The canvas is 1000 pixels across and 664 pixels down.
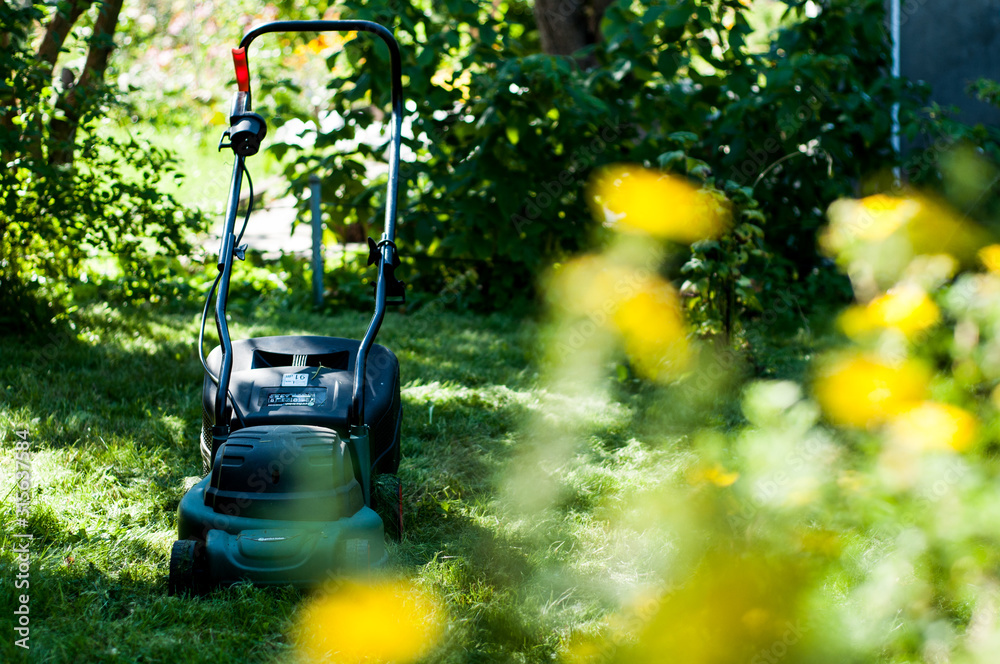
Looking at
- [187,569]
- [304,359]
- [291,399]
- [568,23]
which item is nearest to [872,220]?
[291,399]

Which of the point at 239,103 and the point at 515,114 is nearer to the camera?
the point at 239,103

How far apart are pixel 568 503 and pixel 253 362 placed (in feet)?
4.01

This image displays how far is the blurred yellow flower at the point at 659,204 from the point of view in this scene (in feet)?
13.3

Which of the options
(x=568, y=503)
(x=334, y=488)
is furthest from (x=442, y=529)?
(x=334, y=488)

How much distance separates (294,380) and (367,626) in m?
0.75

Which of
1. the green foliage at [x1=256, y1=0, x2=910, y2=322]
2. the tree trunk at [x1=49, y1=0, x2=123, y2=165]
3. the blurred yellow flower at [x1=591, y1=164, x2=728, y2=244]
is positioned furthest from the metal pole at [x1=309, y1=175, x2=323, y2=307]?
the blurred yellow flower at [x1=591, y1=164, x2=728, y2=244]

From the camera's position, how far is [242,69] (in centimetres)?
271

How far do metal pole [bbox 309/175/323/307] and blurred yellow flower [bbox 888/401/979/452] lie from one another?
505 cm

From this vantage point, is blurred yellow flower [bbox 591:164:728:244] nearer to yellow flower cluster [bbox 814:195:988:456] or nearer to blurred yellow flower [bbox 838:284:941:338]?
yellow flower cluster [bbox 814:195:988:456]

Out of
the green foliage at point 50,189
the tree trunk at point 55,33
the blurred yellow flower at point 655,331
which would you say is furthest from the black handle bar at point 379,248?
the tree trunk at point 55,33

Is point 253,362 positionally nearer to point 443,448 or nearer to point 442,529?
point 442,529

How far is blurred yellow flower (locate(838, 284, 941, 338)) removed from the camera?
1.34 m

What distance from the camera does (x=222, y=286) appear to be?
253cm

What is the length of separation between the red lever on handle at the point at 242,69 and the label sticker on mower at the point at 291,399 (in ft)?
3.42
